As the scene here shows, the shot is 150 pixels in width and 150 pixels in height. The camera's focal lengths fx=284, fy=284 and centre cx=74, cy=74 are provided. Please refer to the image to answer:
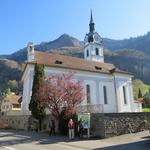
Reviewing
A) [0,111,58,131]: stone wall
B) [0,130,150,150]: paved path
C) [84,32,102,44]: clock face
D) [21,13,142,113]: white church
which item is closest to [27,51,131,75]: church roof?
[21,13,142,113]: white church

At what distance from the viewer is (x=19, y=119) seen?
41250mm

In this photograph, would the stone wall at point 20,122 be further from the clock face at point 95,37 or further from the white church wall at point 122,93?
the clock face at point 95,37

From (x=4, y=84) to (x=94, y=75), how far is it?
9129cm

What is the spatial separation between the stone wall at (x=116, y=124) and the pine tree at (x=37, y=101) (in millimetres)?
10730

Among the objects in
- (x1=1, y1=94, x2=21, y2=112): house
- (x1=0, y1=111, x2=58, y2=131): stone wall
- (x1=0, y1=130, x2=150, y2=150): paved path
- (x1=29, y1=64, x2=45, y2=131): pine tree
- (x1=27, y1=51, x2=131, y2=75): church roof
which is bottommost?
(x1=0, y1=130, x2=150, y2=150): paved path

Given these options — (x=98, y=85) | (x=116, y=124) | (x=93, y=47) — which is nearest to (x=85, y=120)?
(x=116, y=124)

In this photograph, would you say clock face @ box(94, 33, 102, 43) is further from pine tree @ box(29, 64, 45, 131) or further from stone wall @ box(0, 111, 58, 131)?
pine tree @ box(29, 64, 45, 131)

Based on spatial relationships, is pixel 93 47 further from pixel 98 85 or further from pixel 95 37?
pixel 98 85

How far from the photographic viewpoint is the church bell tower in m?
66.5

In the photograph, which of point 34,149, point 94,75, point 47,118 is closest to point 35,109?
point 47,118

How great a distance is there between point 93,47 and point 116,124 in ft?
147

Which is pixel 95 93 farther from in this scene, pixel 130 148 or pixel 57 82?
pixel 130 148

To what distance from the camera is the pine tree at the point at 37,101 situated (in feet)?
111

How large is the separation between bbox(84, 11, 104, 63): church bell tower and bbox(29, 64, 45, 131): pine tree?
3057 centimetres
